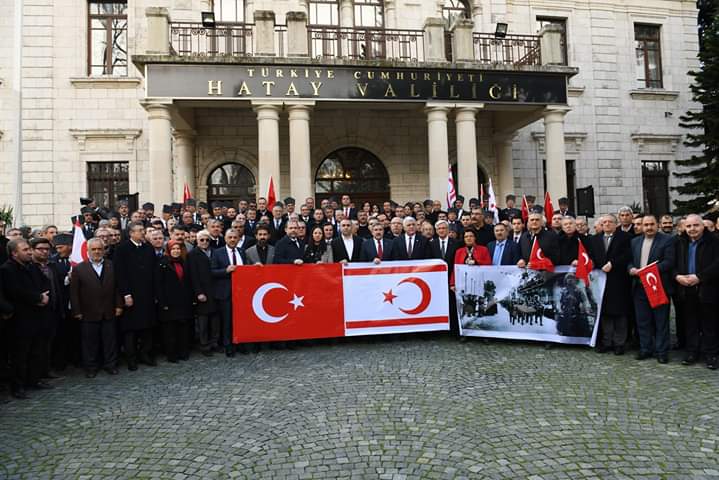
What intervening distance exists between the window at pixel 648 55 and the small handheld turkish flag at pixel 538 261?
58.6 feet

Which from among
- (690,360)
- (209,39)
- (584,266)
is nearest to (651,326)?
(690,360)

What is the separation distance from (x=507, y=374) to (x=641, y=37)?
838 inches

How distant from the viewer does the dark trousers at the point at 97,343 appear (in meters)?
6.50

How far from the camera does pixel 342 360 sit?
6656 mm

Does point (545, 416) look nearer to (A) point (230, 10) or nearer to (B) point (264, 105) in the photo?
(B) point (264, 105)

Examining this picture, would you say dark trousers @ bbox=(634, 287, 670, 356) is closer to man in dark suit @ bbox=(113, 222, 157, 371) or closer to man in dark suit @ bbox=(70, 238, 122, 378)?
man in dark suit @ bbox=(113, 222, 157, 371)

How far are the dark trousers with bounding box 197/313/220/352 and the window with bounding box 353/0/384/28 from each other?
48.1ft

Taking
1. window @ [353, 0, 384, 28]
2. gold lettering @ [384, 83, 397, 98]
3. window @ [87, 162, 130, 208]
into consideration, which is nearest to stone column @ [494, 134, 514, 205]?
gold lettering @ [384, 83, 397, 98]

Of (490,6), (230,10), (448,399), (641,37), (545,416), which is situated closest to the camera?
(545,416)

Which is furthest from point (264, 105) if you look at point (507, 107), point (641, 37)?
point (641, 37)

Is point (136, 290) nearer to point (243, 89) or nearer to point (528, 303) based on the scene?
point (528, 303)

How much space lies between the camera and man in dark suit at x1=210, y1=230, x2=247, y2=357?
23.9 ft

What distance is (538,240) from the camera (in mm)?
7539

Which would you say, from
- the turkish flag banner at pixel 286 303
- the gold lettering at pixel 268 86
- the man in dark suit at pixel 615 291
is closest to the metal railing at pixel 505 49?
the gold lettering at pixel 268 86
